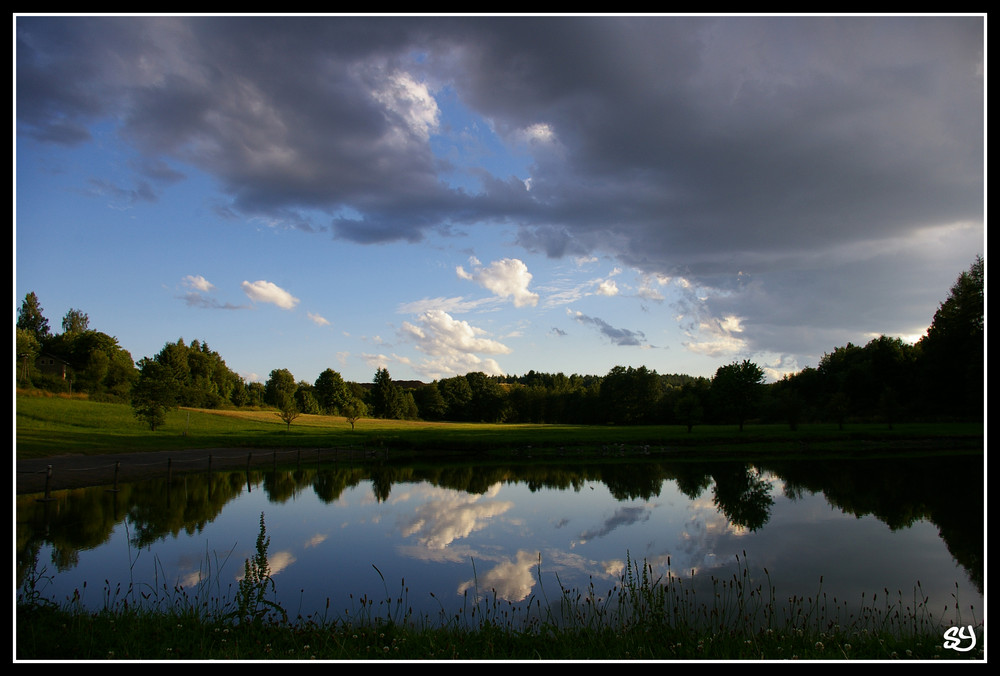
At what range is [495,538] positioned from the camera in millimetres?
16422

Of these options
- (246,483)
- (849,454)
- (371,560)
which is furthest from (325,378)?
(371,560)

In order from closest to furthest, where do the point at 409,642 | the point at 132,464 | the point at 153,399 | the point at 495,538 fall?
the point at 409,642
the point at 495,538
the point at 132,464
the point at 153,399

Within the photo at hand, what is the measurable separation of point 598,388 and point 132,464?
3535 inches

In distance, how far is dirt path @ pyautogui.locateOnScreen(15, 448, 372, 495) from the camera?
23.4m

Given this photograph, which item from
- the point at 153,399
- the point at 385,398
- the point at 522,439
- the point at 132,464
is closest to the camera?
the point at 132,464

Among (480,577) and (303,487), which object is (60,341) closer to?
(303,487)

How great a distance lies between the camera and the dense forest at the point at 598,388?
44.8m

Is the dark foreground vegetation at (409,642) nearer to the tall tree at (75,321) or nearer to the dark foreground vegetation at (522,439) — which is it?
the dark foreground vegetation at (522,439)

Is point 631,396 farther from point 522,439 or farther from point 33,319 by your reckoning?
point 33,319

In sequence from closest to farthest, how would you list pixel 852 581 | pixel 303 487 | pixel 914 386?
1. pixel 852 581
2. pixel 303 487
3. pixel 914 386

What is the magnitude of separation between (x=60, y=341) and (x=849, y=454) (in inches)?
4128

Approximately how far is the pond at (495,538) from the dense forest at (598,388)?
5.49 metres

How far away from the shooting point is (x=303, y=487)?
1078 inches

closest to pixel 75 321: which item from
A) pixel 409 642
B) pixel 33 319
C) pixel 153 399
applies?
pixel 33 319
